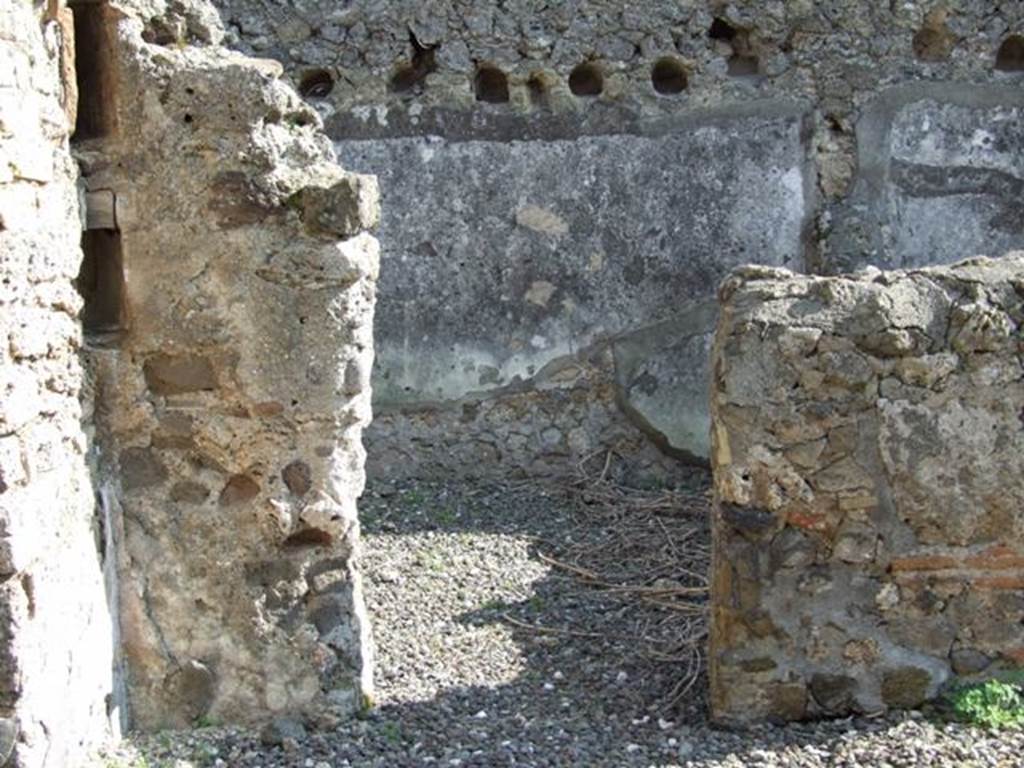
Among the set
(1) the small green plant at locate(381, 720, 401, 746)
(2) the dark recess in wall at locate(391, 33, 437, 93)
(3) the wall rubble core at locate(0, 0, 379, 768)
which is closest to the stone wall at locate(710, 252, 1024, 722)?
(1) the small green plant at locate(381, 720, 401, 746)

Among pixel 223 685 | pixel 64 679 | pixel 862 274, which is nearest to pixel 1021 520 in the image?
pixel 862 274

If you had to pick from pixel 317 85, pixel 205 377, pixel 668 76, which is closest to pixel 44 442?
pixel 205 377

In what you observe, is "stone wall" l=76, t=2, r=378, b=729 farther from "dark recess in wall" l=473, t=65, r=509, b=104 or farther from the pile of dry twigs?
"dark recess in wall" l=473, t=65, r=509, b=104

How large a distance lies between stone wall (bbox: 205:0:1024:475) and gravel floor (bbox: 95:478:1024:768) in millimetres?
958

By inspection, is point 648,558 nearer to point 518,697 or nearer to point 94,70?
point 518,697

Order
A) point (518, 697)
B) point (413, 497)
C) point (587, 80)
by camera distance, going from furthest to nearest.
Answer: point (587, 80) → point (413, 497) → point (518, 697)

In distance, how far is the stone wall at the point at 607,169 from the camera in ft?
21.2

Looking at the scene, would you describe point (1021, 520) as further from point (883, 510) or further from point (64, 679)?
point (64, 679)

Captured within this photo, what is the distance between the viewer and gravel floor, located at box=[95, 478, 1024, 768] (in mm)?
3527

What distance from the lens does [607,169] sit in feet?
21.5

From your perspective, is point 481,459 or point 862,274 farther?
point 481,459

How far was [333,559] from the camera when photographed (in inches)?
146

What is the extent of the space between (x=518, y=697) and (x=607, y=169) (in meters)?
3.18

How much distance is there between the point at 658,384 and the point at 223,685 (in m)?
3.34
